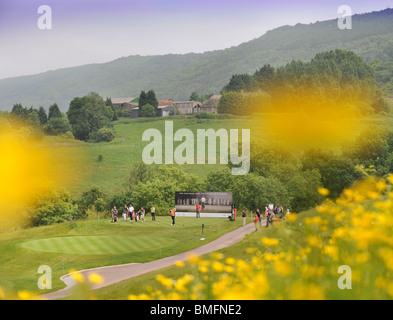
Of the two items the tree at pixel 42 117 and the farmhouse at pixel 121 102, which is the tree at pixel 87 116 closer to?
the tree at pixel 42 117

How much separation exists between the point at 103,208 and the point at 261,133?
613 inches

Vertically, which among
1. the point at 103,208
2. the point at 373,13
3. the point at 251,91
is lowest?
the point at 103,208

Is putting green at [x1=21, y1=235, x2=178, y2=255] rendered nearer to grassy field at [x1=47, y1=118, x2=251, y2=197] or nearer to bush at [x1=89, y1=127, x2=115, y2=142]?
grassy field at [x1=47, y1=118, x2=251, y2=197]

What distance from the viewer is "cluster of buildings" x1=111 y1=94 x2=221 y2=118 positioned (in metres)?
62.4

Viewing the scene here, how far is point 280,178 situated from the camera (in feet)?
140

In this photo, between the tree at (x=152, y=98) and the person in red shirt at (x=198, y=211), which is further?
the tree at (x=152, y=98)

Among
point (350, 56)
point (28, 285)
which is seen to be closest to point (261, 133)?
point (350, 56)

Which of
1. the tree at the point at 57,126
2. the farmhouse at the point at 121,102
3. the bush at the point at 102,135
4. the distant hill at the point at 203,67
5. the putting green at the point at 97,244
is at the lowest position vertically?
the putting green at the point at 97,244

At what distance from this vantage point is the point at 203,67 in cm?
8962

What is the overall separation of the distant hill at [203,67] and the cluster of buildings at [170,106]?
6482 mm

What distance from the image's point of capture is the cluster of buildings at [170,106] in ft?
205

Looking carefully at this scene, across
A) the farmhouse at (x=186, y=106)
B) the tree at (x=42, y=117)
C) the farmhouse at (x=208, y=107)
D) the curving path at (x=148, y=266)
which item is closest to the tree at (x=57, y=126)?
the tree at (x=42, y=117)
